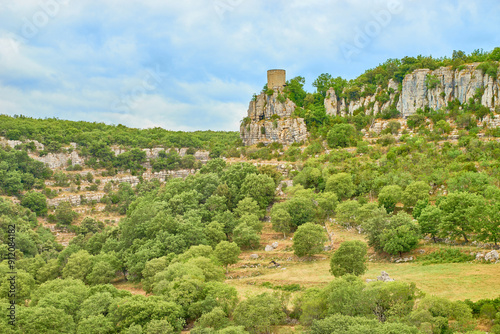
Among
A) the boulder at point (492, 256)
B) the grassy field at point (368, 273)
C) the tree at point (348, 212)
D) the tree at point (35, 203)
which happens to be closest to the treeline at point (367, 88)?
the tree at point (348, 212)

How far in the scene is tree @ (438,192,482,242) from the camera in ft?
116

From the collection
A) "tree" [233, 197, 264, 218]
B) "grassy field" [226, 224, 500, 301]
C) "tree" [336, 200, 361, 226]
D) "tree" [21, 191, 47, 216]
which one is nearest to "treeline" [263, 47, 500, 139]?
"tree" [233, 197, 264, 218]

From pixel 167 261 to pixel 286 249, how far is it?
11.6 meters

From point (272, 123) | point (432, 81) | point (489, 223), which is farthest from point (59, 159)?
point (489, 223)

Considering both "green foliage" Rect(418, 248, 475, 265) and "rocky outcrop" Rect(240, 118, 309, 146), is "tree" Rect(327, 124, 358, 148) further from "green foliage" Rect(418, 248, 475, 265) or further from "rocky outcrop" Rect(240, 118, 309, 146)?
"green foliage" Rect(418, 248, 475, 265)

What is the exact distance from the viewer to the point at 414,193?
145 feet

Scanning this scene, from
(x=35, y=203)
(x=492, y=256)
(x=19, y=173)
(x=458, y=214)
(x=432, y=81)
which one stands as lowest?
(x=492, y=256)

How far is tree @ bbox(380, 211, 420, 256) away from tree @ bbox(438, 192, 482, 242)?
7.41 feet

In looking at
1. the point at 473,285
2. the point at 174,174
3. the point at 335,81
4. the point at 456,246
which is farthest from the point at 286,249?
the point at 174,174

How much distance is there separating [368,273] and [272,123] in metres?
48.1

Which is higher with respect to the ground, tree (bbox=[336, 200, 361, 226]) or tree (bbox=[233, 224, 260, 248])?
tree (bbox=[336, 200, 361, 226])

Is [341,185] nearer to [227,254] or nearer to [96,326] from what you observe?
[227,254]

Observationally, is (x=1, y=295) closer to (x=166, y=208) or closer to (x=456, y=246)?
(x=166, y=208)

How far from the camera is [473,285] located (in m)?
28.4
